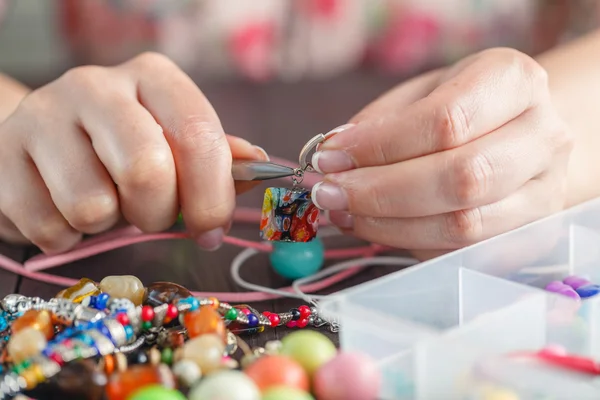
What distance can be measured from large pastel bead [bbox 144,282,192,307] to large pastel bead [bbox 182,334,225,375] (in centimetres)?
10

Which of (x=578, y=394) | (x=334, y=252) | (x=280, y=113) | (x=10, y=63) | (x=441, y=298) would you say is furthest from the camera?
(x=10, y=63)

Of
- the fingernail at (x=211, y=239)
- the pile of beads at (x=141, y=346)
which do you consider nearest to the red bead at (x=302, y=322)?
the pile of beads at (x=141, y=346)

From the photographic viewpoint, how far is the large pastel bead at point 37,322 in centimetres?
61

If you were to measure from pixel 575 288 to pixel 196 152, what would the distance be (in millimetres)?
392

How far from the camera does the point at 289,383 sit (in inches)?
20.0

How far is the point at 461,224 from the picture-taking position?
0.78 m

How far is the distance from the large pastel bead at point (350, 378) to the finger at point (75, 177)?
38 centimetres

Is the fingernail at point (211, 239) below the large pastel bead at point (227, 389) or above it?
below

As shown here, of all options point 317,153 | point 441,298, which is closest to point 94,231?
point 317,153

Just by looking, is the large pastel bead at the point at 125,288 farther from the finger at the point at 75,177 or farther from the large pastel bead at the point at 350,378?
the large pastel bead at the point at 350,378

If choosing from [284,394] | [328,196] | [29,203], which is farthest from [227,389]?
[29,203]

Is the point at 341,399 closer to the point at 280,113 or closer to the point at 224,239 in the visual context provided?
the point at 224,239

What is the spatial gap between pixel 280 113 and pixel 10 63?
121 centimetres

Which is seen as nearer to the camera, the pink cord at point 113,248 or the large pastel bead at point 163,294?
the large pastel bead at point 163,294
